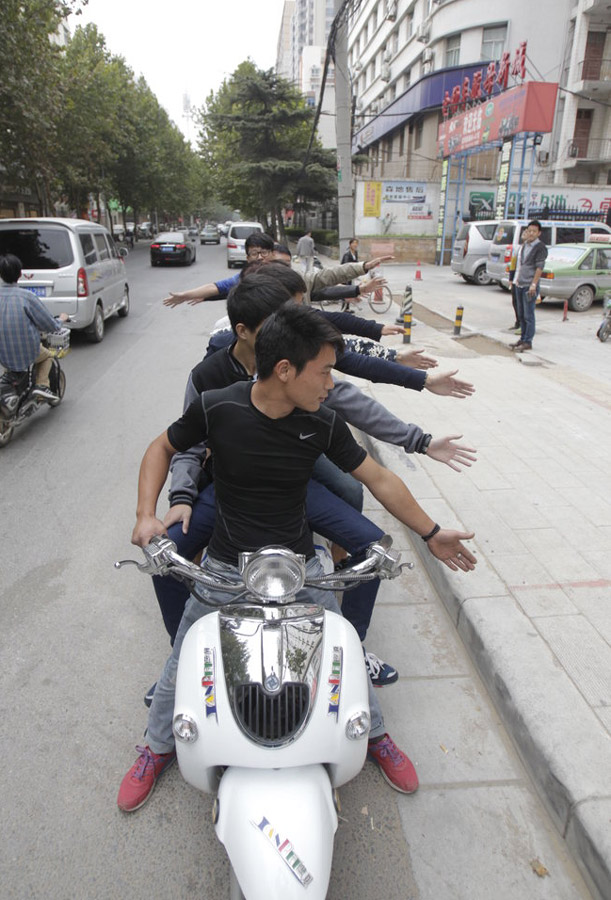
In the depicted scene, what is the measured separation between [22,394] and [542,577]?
4.79m

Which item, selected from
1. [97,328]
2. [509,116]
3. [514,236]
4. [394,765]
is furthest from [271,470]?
[509,116]

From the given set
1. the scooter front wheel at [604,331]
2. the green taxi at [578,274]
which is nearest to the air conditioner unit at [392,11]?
the green taxi at [578,274]

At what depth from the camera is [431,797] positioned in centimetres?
223

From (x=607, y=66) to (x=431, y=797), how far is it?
33.9m

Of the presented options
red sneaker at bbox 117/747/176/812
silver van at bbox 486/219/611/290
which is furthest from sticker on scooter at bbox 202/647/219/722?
silver van at bbox 486/219/611/290

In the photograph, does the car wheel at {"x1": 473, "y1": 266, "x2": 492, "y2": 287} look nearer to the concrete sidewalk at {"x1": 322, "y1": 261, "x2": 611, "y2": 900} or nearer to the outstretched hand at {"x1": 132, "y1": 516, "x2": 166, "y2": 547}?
the concrete sidewalk at {"x1": 322, "y1": 261, "x2": 611, "y2": 900}

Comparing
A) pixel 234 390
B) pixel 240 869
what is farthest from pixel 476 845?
pixel 234 390

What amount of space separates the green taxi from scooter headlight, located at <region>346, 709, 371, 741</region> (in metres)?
13.5

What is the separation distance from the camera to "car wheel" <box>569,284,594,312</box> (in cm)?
1371

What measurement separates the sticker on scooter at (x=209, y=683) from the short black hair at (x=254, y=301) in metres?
1.36

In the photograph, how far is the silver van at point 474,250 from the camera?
56.7ft

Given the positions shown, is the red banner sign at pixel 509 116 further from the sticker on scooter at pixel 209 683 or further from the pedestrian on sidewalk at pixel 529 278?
the sticker on scooter at pixel 209 683

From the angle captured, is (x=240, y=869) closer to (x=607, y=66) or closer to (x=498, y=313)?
(x=498, y=313)

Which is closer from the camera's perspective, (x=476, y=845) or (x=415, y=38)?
(x=476, y=845)
